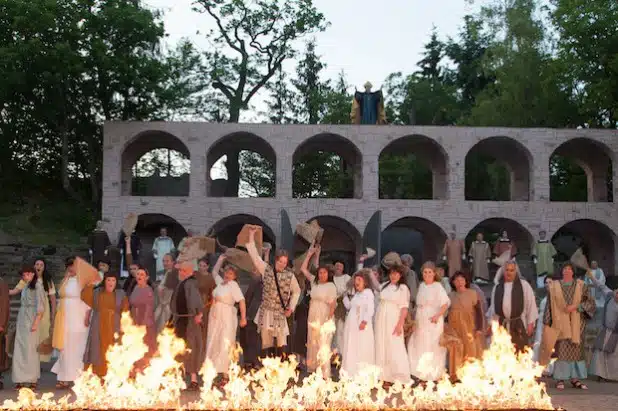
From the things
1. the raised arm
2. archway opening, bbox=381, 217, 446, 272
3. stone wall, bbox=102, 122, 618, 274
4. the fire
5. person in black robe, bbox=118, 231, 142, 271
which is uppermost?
stone wall, bbox=102, 122, 618, 274

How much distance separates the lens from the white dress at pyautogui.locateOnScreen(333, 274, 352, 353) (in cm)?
1276

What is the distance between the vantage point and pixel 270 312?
36.8 ft

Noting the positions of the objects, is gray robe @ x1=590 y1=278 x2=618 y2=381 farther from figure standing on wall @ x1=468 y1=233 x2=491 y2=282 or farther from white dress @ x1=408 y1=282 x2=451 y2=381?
figure standing on wall @ x1=468 y1=233 x2=491 y2=282

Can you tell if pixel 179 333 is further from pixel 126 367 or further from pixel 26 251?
pixel 26 251

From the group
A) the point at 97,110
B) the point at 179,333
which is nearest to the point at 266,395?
the point at 179,333

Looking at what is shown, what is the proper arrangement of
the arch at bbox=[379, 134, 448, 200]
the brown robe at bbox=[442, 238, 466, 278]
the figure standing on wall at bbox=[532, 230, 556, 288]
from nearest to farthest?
the brown robe at bbox=[442, 238, 466, 278] < the figure standing on wall at bbox=[532, 230, 556, 288] < the arch at bbox=[379, 134, 448, 200]

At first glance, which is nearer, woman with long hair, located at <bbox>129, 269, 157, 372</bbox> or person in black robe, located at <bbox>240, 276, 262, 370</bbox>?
woman with long hair, located at <bbox>129, 269, 157, 372</bbox>

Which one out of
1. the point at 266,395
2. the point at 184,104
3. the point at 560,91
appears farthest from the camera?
the point at 184,104

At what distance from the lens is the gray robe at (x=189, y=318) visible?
10547mm

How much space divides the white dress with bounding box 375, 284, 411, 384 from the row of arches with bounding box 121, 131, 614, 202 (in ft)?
44.9

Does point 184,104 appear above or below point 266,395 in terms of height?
above

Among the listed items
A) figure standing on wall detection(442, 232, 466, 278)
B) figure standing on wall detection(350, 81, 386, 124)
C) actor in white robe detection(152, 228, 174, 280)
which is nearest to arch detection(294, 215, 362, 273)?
figure standing on wall detection(350, 81, 386, 124)

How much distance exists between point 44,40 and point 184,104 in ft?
36.3

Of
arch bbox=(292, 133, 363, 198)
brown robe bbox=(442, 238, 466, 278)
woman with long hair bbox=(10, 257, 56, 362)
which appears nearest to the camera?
woman with long hair bbox=(10, 257, 56, 362)
